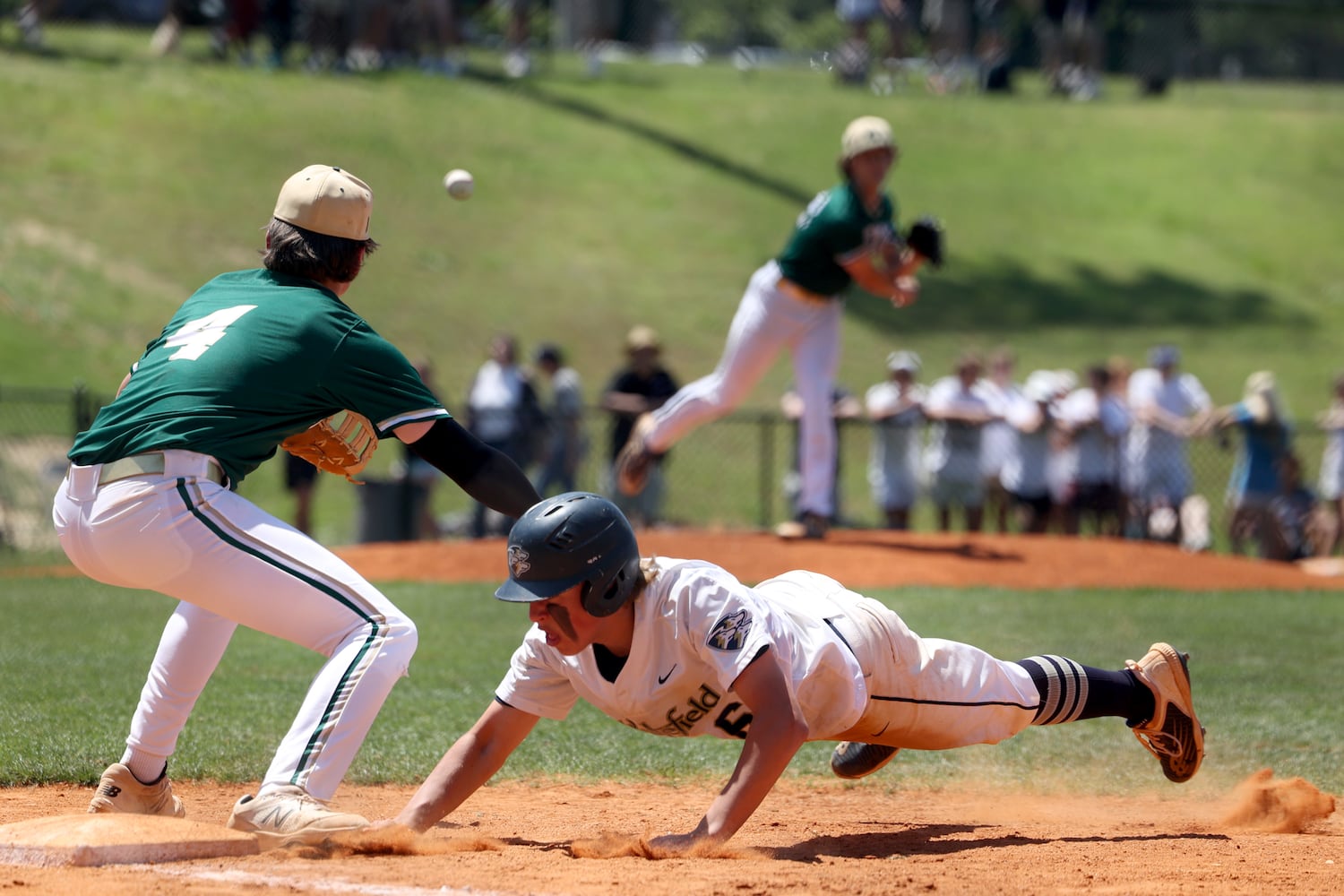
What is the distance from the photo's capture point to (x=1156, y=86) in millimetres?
36219

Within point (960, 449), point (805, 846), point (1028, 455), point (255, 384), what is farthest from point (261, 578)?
point (1028, 455)

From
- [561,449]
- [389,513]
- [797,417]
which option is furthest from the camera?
[561,449]

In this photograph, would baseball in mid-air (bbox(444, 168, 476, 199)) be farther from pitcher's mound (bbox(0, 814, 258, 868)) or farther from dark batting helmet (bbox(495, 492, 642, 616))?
pitcher's mound (bbox(0, 814, 258, 868))

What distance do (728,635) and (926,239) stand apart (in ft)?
21.4

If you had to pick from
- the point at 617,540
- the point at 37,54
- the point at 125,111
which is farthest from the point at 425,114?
the point at 617,540

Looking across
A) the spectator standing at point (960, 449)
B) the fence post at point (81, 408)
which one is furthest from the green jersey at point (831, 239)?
the fence post at point (81, 408)

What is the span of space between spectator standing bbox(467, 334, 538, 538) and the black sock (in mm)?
9615

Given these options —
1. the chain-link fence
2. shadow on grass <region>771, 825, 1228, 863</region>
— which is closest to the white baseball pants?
shadow on grass <region>771, 825, 1228, 863</region>

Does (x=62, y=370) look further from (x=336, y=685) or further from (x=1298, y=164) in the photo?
(x=1298, y=164)

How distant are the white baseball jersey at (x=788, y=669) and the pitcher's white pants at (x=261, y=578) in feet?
1.91

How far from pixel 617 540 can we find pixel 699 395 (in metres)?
6.17

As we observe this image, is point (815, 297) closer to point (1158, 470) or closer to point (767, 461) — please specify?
point (767, 461)

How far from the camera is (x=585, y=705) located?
809 centimetres

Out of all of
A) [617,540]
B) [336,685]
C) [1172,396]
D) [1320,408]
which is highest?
[617,540]
